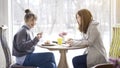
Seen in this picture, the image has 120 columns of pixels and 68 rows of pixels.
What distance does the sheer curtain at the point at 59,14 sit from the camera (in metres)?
4.06

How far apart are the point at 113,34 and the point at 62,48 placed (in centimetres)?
112

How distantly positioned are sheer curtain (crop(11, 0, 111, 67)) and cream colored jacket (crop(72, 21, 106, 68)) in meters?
1.09

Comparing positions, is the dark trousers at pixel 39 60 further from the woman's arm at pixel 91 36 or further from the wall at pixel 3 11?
the wall at pixel 3 11

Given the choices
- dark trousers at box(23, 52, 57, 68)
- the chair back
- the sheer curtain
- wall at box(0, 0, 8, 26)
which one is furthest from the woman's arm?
wall at box(0, 0, 8, 26)

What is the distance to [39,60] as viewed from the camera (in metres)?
3.03

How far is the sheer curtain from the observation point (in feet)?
13.3

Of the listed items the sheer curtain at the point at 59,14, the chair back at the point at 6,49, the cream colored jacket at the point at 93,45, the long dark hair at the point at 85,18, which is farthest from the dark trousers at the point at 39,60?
the sheer curtain at the point at 59,14

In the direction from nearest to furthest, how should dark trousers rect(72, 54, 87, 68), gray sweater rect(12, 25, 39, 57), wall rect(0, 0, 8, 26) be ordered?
1. gray sweater rect(12, 25, 39, 57)
2. dark trousers rect(72, 54, 87, 68)
3. wall rect(0, 0, 8, 26)

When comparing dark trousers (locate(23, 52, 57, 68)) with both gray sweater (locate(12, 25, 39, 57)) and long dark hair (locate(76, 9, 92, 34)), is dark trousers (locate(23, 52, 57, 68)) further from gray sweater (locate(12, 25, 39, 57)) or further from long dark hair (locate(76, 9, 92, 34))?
long dark hair (locate(76, 9, 92, 34))

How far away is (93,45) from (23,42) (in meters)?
0.89

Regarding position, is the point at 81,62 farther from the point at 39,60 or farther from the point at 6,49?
the point at 6,49

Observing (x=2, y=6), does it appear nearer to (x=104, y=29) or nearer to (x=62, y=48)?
(x=62, y=48)

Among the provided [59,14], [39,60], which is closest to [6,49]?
[39,60]

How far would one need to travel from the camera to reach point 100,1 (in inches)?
159
